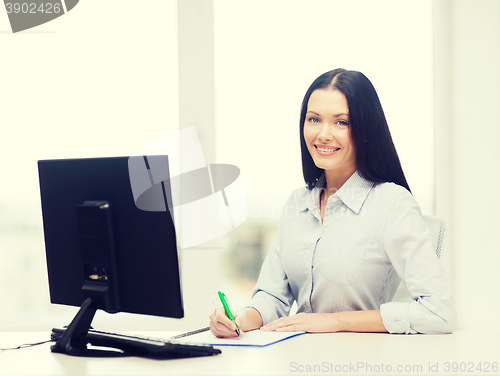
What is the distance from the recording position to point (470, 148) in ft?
8.25

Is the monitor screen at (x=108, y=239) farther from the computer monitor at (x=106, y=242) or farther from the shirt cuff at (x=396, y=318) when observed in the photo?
the shirt cuff at (x=396, y=318)

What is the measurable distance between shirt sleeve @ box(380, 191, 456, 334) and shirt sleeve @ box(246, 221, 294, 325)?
1.30ft

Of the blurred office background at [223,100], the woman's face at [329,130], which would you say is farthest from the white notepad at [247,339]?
the blurred office background at [223,100]

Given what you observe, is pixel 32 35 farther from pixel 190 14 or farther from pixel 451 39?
pixel 451 39

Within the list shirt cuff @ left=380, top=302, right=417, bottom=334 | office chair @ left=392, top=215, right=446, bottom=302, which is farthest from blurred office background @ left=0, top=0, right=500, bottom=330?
shirt cuff @ left=380, top=302, right=417, bottom=334

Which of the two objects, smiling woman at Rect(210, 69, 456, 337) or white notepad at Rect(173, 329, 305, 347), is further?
smiling woman at Rect(210, 69, 456, 337)

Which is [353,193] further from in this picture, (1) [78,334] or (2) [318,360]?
(1) [78,334]

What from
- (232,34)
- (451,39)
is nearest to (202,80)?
(232,34)

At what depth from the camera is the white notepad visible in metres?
1.18

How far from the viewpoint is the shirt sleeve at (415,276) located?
4.24 feet

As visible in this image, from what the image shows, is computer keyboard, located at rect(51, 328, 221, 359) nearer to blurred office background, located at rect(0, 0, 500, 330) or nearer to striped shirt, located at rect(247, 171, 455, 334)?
striped shirt, located at rect(247, 171, 455, 334)

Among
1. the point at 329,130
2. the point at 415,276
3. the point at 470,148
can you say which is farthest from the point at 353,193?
the point at 470,148

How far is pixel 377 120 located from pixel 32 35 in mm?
2078

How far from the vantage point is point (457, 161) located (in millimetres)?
2557
